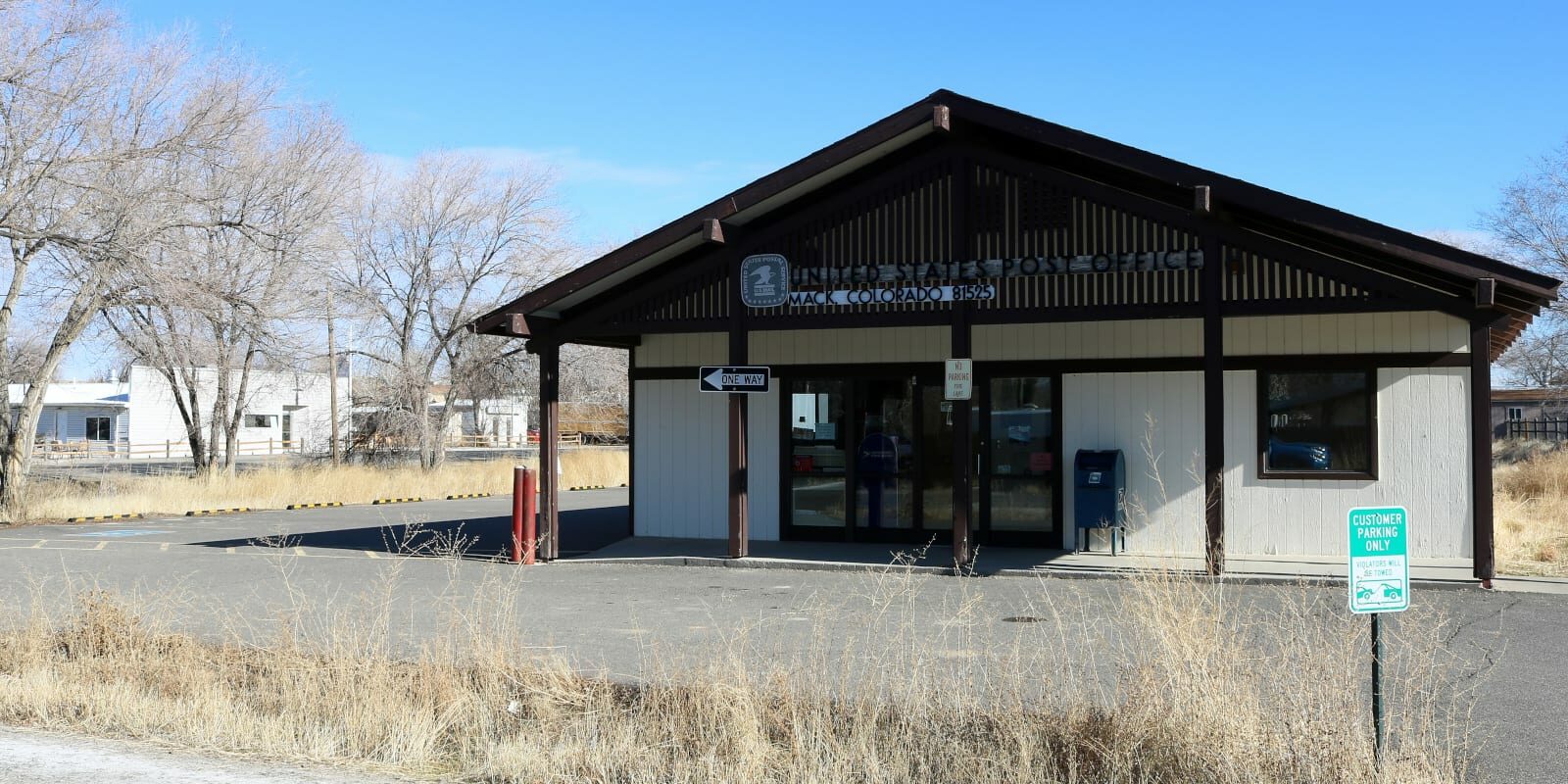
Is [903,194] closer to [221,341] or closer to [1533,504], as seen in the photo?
[1533,504]

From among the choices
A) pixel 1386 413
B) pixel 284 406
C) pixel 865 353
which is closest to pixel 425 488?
pixel 865 353

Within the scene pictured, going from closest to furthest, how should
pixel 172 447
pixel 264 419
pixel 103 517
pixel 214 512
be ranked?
pixel 103 517, pixel 214 512, pixel 172 447, pixel 264 419

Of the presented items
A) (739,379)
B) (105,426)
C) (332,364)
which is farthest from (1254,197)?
(105,426)

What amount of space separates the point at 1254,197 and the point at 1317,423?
3839 millimetres

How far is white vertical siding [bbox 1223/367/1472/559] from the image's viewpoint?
14141 millimetres

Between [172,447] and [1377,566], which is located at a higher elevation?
[1377,566]

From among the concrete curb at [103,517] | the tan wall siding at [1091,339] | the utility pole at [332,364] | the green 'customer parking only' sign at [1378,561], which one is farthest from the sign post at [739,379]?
the utility pole at [332,364]

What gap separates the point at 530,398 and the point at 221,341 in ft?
35.7

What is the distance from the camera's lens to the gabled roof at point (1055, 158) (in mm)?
11492

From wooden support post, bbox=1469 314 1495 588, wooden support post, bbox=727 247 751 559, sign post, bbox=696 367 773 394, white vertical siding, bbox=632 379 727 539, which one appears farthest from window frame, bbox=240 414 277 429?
wooden support post, bbox=1469 314 1495 588

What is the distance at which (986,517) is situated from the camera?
51.6 feet

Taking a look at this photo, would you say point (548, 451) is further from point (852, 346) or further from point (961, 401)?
point (961, 401)

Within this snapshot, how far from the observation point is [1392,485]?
14.3m

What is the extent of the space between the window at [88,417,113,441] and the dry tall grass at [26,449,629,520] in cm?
4385
